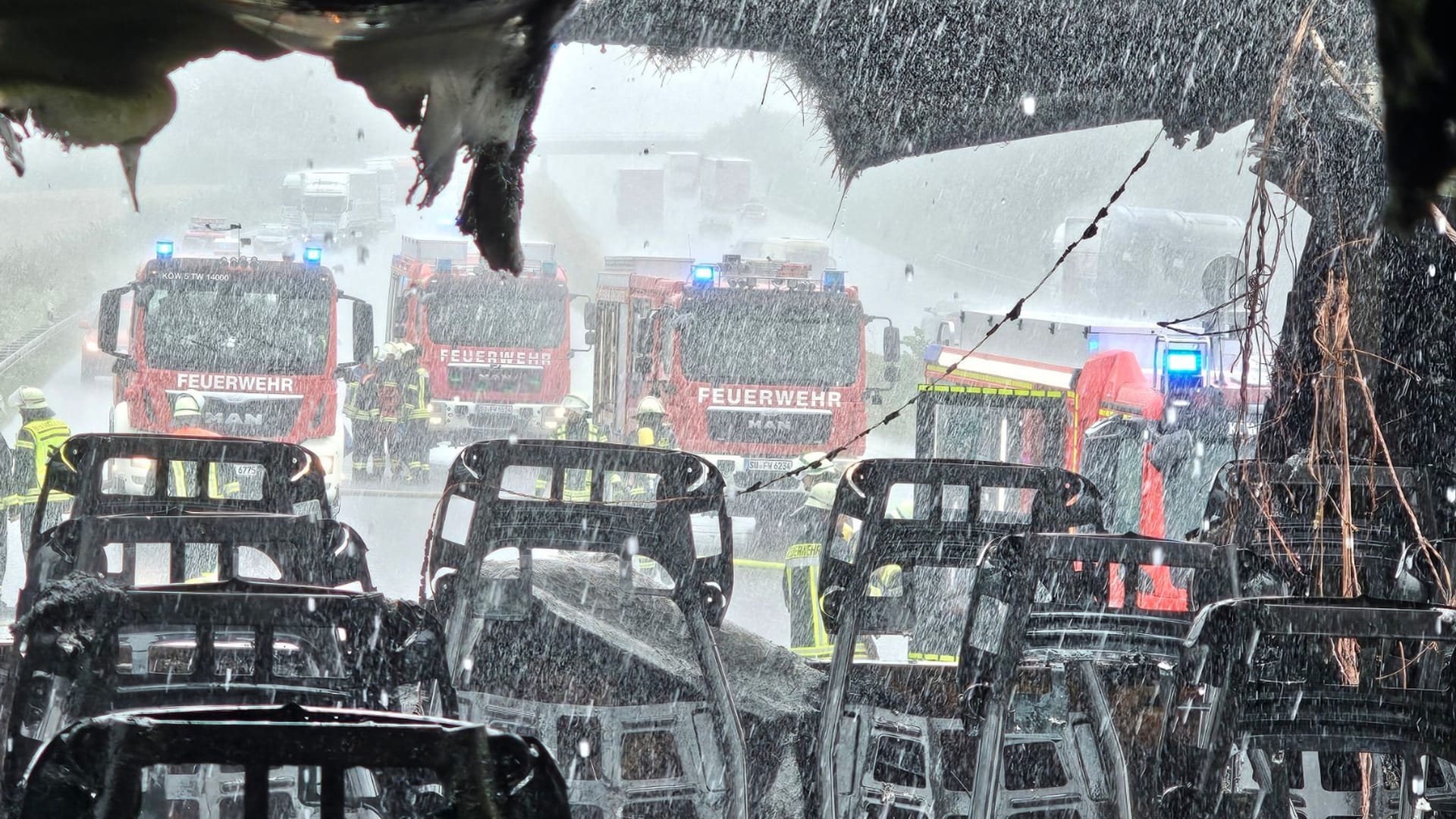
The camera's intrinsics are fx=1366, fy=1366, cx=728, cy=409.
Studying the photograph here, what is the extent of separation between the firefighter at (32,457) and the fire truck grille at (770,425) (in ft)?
19.6

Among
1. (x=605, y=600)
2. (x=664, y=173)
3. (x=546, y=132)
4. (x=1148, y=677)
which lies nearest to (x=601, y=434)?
(x=605, y=600)

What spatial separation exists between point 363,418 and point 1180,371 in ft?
34.9

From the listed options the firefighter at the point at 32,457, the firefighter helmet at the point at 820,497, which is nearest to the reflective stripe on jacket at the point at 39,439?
the firefighter at the point at 32,457

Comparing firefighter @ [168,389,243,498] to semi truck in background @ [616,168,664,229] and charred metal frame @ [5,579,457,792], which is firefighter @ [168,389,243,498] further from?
semi truck in background @ [616,168,664,229]

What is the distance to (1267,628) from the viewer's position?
2.88 m

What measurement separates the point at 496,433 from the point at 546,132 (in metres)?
34.9

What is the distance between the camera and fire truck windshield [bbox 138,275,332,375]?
13.6 metres

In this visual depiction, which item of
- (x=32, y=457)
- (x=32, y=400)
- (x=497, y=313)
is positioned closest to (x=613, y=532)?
(x=32, y=457)

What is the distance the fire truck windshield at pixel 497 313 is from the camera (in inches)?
674

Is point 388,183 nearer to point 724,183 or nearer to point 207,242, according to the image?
point 724,183

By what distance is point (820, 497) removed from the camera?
10.4 metres

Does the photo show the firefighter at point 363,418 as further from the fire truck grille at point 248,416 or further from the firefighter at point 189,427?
the firefighter at point 189,427

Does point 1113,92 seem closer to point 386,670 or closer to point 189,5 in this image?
point 386,670

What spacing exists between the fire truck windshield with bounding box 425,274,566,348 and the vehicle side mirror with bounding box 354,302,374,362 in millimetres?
3182
